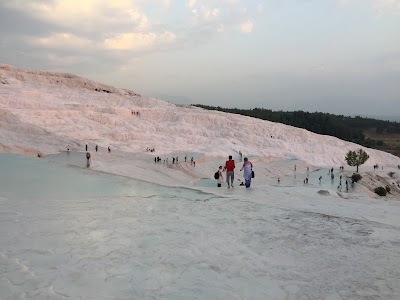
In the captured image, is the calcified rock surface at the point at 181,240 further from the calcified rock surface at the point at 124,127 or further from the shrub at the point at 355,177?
the shrub at the point at 355,177

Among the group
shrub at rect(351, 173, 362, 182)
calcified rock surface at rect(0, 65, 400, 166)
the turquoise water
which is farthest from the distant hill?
the turquoise water

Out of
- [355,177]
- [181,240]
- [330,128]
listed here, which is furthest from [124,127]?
[330,128]

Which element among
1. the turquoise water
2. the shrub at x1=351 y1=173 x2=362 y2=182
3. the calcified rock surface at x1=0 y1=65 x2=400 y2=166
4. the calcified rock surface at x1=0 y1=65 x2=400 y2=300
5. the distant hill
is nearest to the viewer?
the calcified rock surface at x1=0 y1=65 x2=400 y2=300

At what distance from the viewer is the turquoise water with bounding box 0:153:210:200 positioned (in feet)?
25.0

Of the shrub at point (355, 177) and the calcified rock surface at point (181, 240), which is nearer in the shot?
the calcified rock surface at point (181, 240)

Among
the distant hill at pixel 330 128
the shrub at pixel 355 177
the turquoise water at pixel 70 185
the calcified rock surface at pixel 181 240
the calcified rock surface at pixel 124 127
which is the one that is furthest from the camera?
the distant hill at pixel 330 128

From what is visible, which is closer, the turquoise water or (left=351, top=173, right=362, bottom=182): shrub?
the turquoise water

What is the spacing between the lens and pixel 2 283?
358cm

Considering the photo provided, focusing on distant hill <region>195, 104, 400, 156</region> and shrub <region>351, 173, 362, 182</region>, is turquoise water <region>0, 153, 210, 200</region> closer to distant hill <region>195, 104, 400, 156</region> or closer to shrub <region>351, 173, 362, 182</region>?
shrub <region>351, 173, 362, 182</region>

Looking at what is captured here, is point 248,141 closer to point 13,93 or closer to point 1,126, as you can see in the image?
point 1,126

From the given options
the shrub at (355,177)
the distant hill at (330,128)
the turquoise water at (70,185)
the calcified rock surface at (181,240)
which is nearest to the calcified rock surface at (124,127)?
the shrub at (355,177)

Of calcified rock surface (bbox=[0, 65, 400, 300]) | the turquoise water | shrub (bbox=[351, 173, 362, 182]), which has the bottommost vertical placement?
shrub (bbox=[351, 173, 362, 182])

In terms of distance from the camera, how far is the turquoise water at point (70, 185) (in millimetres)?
7609

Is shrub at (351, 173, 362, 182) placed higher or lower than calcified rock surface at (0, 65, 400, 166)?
lower
